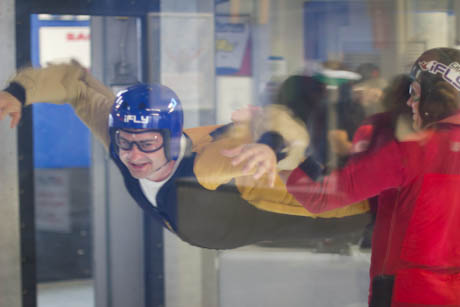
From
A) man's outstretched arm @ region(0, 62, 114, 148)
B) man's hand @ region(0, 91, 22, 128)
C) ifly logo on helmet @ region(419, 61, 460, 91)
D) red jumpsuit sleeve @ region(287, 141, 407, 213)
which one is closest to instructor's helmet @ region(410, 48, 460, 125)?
ifly logo on helmet @ region(419, 61, 460, 91)

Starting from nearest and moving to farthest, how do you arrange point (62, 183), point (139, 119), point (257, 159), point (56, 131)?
1. point (257, 159)
2. point (139, 119)
3. point (56, 131)
4. point (62, 183)

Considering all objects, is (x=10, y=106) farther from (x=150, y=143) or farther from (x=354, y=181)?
(x=354, y=181)

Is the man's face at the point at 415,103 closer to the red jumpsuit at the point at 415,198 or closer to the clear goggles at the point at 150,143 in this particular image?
Answer: the red jumpsuit at the point at 415,198

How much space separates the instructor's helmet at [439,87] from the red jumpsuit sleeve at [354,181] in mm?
135

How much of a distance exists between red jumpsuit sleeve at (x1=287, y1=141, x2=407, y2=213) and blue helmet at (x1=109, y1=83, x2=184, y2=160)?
37 cm

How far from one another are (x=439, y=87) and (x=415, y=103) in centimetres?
8

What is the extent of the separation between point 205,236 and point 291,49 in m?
0.63

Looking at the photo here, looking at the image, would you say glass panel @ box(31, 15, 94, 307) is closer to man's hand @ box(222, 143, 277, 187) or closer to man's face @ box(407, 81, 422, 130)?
man's hand @ box(222, 143, 277, 187)

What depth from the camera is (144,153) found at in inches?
70.4

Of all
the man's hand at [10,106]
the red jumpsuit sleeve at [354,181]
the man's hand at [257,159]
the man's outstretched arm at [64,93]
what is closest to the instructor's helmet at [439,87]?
the red jumpsuit sleeve at [354,181]

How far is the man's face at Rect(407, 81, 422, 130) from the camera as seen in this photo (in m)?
1.70

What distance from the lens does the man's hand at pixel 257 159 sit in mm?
1678

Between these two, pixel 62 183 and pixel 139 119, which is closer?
pixel 139 119

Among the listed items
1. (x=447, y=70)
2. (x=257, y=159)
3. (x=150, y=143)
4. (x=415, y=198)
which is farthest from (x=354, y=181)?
(x=150, y=143)
